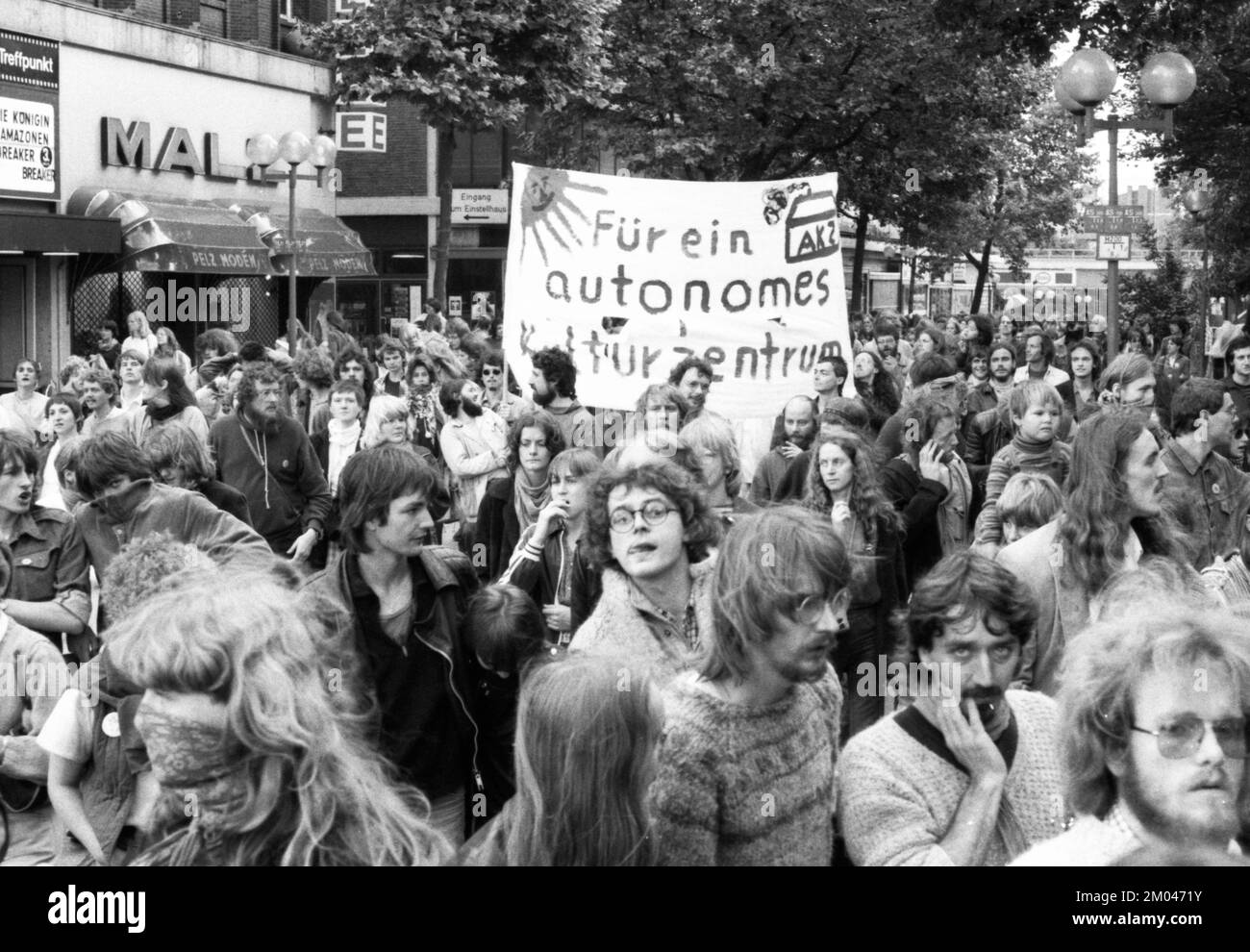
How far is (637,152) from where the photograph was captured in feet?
117

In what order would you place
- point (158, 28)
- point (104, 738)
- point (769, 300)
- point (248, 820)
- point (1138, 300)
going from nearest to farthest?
point (248, 820), point (104, 738), point (769, 300), point (158, 28), point (1138, 300)

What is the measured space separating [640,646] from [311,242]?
2834 centimetres

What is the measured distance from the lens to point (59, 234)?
2525 cm

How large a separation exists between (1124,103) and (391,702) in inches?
1261

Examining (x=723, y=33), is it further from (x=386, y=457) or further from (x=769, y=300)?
(x=386, y=457)

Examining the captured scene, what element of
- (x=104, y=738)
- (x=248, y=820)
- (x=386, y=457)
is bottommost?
(x=104, y=738)

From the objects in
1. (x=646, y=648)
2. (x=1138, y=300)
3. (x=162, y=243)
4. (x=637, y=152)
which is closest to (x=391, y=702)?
(x=646, y=648)

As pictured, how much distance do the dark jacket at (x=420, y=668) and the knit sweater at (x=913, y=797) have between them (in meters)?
1.39

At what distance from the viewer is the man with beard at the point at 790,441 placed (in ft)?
28.5

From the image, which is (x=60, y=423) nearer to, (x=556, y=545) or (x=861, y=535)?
(x=556, y=545)

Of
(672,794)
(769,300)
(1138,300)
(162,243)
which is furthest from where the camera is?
(1138,300)

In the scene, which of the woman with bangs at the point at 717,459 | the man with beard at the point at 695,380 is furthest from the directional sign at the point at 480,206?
the woman with bangs at the point at 717,459

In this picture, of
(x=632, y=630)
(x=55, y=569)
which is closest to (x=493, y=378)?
(x=55, y=569)

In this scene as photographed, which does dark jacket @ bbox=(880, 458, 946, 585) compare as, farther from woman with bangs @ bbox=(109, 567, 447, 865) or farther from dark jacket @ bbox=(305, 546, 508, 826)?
woman with bangs @ bbox=(109, 567, 447, 865)
